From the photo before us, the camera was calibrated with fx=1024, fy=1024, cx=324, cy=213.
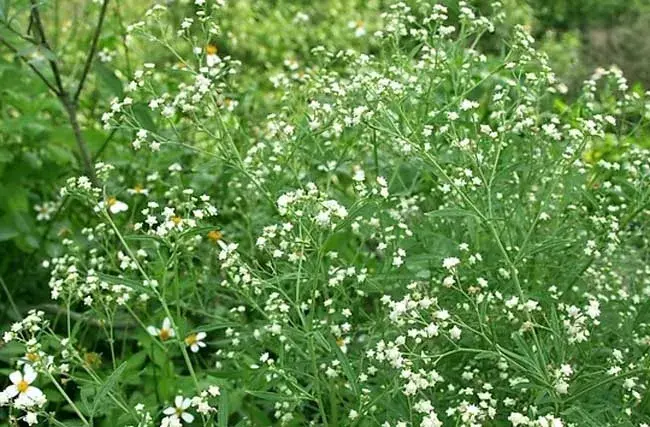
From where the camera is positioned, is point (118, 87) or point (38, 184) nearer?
point (118, 87)

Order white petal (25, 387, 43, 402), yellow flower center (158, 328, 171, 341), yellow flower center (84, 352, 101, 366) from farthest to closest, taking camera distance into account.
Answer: yellow flower center (158, 328, 171, 341), yellow flower center (84, 352, 101, 366), white petal (25, 387, 43, 402)

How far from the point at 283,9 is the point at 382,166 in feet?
15.7

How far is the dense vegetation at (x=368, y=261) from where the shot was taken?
6.05 feet

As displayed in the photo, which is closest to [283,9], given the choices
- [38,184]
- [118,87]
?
[38,184]

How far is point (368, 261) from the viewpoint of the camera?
2.67 metres

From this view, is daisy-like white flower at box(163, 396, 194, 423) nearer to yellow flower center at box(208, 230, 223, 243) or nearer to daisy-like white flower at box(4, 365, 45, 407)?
daisy-like white flower at box(4, 365, 45, 407)

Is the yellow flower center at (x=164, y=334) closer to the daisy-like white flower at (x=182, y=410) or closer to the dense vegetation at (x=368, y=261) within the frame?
the dense vegetation at (x=368, y=261)

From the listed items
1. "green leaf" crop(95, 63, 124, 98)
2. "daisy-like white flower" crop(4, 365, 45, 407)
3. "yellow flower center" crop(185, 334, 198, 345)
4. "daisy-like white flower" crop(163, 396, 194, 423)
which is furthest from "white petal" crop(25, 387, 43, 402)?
"green leaf" crop(95, 63, 124, 98)

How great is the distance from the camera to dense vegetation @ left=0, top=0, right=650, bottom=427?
1.84 m

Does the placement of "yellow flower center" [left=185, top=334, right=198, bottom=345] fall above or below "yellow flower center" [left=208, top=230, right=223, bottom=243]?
below

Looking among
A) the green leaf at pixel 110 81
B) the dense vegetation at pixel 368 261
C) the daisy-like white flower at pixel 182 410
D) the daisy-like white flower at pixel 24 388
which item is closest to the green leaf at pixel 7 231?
the dense vegetation at pixel 368 261

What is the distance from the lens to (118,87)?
2.80 meters

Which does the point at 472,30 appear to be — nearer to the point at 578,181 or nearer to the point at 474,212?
the point at 578,181

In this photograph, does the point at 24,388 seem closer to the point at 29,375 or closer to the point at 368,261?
the point at 29,375
